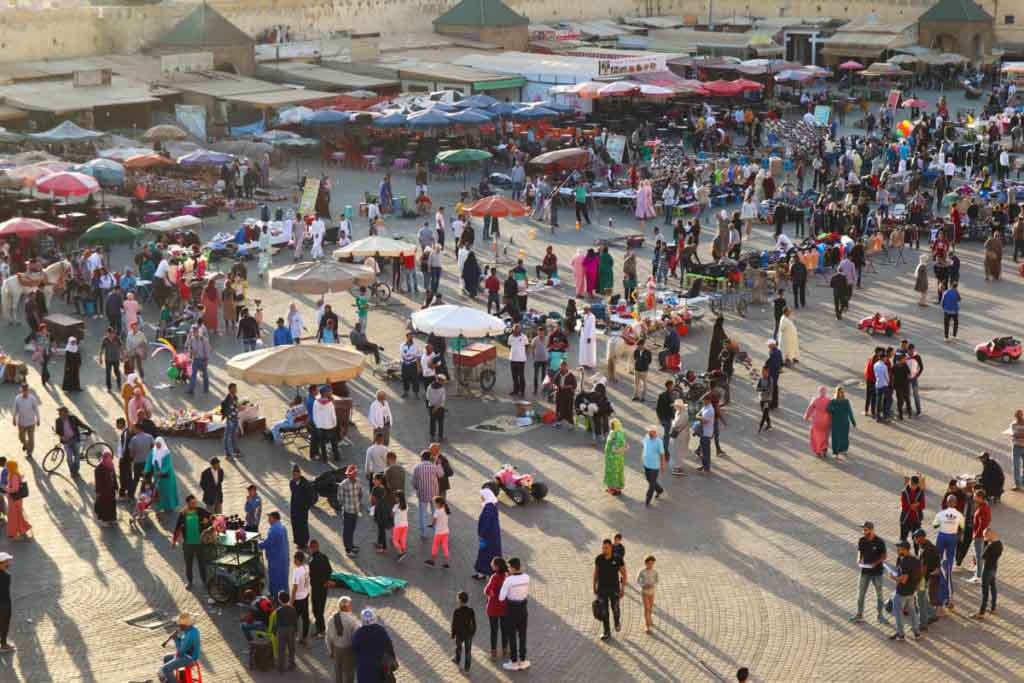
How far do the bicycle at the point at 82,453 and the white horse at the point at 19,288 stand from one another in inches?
301

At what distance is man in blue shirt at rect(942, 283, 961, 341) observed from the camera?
84.4 ft

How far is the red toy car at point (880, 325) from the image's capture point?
2659 cm

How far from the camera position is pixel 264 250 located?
31.7 m

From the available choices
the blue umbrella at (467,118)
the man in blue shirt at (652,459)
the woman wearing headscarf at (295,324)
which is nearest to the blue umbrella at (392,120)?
the blue umbrella at (467,118)

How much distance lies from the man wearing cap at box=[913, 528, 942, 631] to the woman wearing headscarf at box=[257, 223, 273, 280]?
1770 centimetres

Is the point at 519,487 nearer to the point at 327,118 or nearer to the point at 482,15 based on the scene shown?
the point at 327,118

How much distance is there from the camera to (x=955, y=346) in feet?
85.0

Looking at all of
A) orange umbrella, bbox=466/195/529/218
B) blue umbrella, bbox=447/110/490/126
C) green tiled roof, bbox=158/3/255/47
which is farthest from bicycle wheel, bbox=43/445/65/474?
green tiled roof, bbox=158/3/255/47

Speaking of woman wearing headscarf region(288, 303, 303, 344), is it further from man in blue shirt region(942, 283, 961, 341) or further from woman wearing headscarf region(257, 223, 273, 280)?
man in blue shirt region(942, 283, 961, 341)

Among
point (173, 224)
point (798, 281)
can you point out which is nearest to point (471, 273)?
point (798, 281)

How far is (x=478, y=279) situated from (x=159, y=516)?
1147 cm

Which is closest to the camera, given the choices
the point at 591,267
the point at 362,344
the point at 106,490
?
the point at 106,490

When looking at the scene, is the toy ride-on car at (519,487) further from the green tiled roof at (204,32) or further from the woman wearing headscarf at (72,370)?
the green tiled roof at (204,32)

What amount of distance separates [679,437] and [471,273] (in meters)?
9.67
